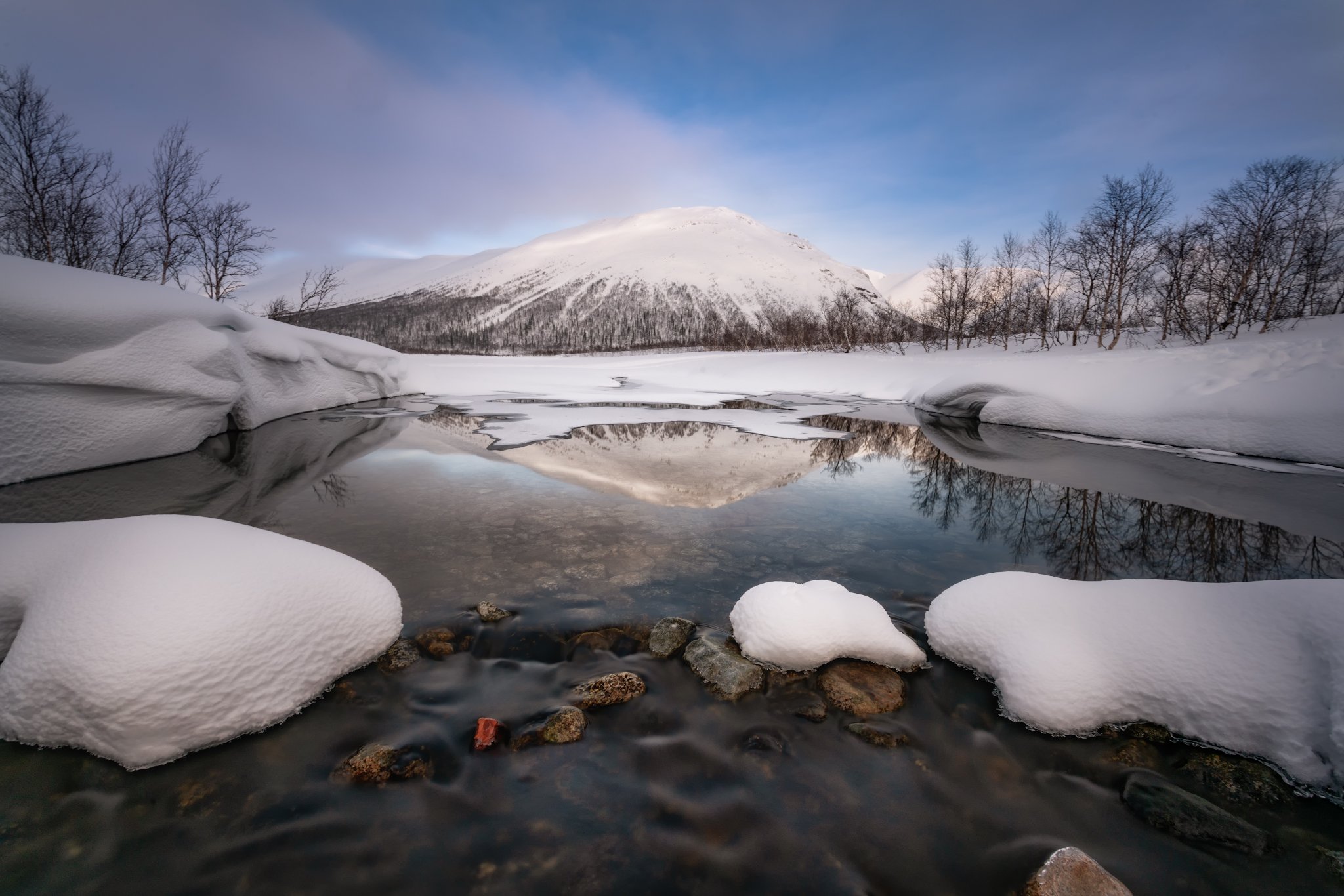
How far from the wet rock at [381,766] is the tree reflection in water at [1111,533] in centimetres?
522

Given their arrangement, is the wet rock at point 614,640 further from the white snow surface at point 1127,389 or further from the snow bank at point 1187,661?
the white snow surface at point 1127,389

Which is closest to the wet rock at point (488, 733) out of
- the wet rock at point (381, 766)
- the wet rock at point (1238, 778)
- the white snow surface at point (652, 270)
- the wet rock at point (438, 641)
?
the wet rock at point (381, 766)

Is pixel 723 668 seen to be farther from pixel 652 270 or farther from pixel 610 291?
pixel 652 270

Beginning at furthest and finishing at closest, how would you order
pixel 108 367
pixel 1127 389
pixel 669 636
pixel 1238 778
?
pixel 1127 389
pixel 108 367
pixel 669 636
pixel 1238 778

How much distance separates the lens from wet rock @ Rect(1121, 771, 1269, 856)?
6.86 feet

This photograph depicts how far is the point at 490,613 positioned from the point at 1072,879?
328cm

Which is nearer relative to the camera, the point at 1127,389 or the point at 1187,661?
the point at 1187,661

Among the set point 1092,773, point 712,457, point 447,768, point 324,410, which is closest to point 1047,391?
point 712,457

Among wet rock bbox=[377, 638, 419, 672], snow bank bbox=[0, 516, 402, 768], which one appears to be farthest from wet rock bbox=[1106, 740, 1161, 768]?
snow bank bbox=[0, 516, 402, 768]

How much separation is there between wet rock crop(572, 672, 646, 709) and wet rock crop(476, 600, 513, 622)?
0.92m

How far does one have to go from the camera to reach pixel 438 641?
10.8 feet

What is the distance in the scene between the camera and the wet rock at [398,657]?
10.1 ft

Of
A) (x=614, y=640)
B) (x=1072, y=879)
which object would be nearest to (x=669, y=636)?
(x=614, y=640)

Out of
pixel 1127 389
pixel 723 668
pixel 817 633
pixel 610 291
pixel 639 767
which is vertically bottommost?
pixel 639 767
